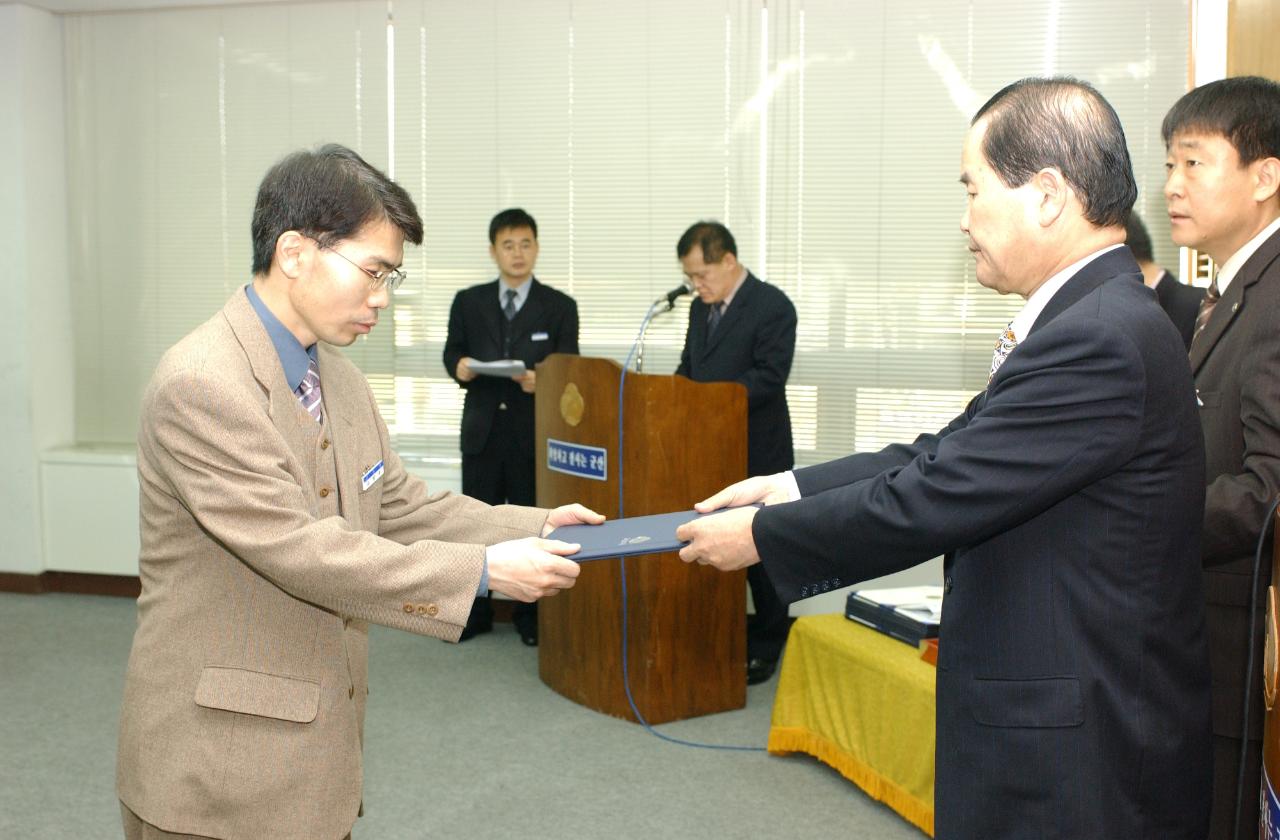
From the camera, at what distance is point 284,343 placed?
1.69 meters

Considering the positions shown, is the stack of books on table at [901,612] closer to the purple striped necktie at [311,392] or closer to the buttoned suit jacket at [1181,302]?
the buttoned suit jacket at [1181,302]

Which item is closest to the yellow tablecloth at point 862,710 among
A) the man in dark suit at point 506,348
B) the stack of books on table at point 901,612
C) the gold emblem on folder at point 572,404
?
the stack of books on table at point 901,612

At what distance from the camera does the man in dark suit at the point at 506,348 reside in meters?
5.05

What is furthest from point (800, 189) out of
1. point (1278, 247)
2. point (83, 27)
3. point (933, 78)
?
point (83, 27)

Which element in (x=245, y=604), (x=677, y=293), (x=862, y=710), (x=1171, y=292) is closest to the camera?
(x=245, y=604)

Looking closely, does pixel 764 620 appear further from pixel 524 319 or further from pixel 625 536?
pixel 625 536

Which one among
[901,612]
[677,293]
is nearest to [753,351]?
[677,293]

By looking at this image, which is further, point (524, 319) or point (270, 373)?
point (524, 319)

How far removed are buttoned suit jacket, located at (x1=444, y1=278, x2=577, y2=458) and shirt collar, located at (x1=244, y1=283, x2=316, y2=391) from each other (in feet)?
10.9

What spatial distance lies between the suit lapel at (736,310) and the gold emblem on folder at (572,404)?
→ 26.1 inches

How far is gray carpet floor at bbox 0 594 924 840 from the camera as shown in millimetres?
3346

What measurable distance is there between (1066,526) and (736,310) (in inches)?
124

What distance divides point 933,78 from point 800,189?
0.74m

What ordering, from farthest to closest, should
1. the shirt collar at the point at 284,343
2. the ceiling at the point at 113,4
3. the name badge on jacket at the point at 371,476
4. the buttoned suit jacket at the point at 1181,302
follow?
the ceiling at the point at 113,4 → the buttoned suit jacket at the point at 1181,302 → the name badge on jacket at the point at 371,476 → the shirt collar at the point at 284,343
